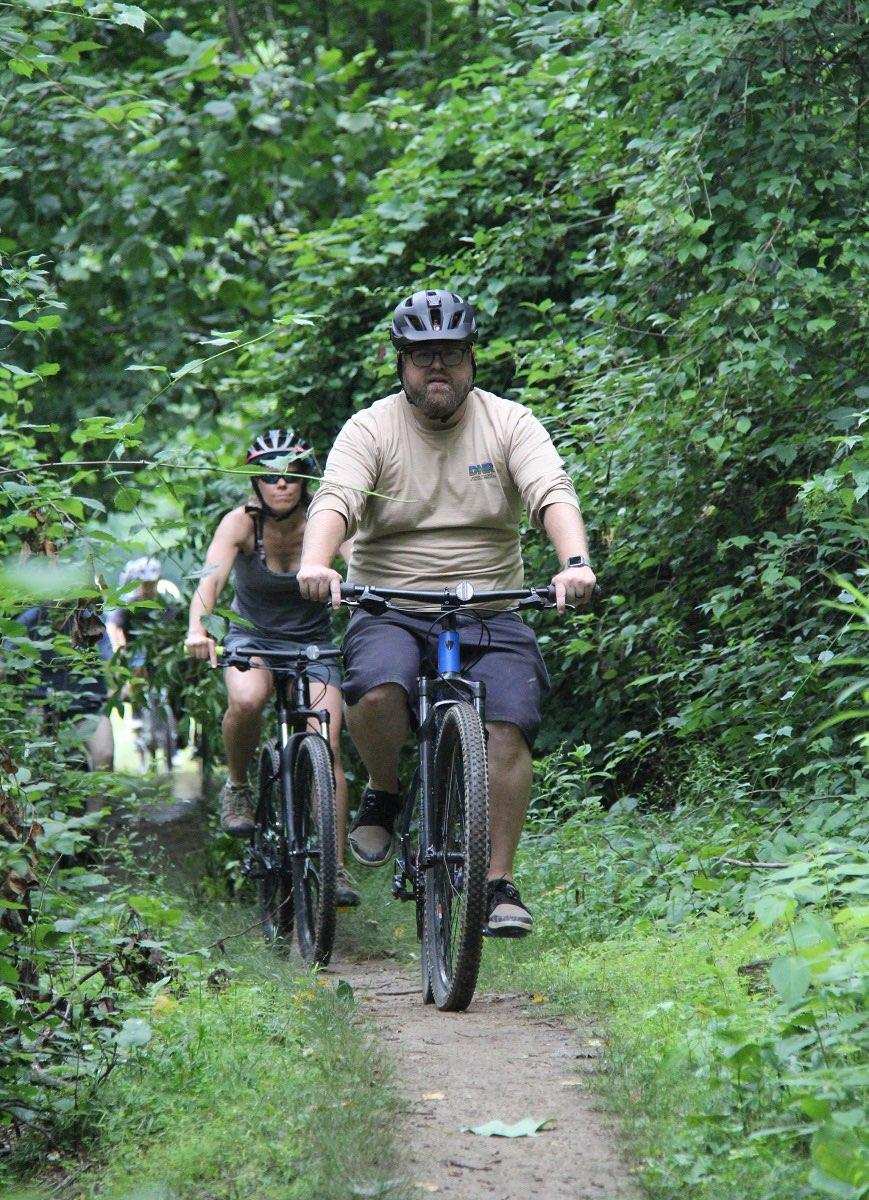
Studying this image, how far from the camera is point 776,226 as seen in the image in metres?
7.15

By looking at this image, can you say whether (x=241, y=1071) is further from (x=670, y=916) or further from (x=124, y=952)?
(x=670, y=916)

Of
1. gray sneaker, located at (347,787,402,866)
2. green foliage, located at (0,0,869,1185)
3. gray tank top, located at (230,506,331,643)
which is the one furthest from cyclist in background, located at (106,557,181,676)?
gray sneaker, located at (347,787,402,866)

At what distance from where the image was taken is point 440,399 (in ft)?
19.4

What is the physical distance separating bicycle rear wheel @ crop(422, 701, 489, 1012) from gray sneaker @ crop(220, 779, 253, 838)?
2360 millimetres

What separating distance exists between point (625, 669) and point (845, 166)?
3.07 metres

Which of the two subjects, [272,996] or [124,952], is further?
[272,996]

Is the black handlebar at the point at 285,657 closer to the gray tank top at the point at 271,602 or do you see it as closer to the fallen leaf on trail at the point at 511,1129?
Result: the gray tank top at the point at 271,602

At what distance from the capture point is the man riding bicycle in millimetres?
5707

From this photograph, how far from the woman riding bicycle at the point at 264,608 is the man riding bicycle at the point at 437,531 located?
1.48 m

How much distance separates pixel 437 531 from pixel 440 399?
476 mm

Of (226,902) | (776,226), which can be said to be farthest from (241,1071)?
(226,902)

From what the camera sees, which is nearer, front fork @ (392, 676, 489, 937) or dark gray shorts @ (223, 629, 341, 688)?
front fork @ (392, 676, 489, 937)

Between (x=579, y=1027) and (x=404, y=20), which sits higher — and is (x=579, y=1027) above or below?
below

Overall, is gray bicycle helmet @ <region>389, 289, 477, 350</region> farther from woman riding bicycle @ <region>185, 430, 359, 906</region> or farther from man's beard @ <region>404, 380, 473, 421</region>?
woman riding bicycle @ <region>185, 430, 359, 906</region>
